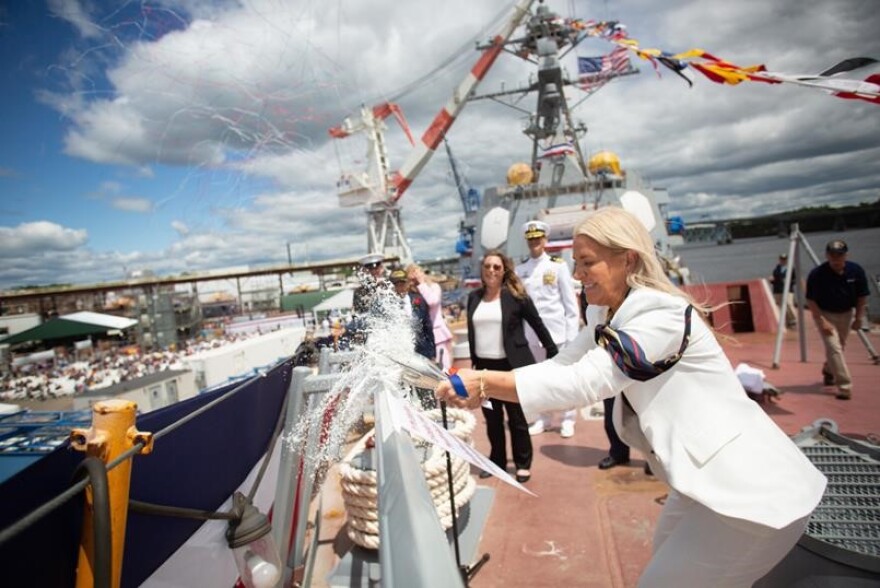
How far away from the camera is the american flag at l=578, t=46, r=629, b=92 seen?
63.9 feet

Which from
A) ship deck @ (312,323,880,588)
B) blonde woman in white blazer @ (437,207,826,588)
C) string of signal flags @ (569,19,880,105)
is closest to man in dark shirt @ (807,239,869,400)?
ship deck @ (312,323,880,588)

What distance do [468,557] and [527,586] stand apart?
0.33 m

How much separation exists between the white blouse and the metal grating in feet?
5.86

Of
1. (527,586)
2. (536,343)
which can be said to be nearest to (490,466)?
(527,586)

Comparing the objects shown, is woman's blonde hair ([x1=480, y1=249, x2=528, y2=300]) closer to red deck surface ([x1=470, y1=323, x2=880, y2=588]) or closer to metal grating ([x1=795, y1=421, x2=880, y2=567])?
red deck surface ([x1=470, y1=323, x2=880, y2=588])

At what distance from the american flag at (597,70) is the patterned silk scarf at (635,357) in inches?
843

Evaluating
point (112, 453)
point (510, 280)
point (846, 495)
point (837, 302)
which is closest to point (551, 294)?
point (510, 280)

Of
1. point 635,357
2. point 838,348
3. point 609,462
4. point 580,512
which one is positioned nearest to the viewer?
point 635,357

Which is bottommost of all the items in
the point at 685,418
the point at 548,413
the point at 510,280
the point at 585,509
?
the point at 585,509

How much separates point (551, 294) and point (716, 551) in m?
2.84

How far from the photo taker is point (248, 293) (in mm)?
34219

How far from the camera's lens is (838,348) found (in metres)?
4.29

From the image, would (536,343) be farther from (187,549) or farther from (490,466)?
(187,549)

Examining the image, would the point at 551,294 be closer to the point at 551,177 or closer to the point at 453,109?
the point at 551,177
